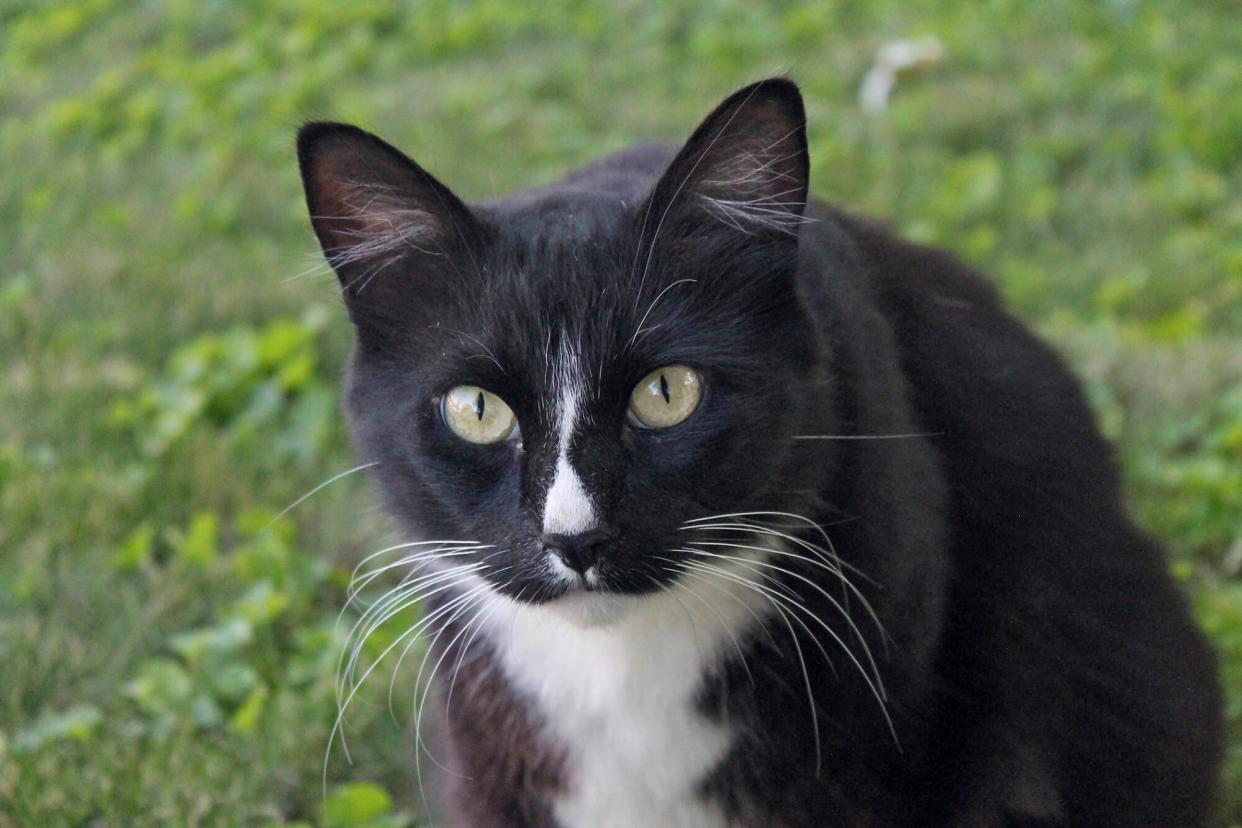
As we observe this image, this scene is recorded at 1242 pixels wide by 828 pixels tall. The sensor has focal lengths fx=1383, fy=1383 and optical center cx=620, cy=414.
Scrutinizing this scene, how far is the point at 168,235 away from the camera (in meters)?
4.52

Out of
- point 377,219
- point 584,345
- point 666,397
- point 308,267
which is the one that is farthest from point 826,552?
point 308,267

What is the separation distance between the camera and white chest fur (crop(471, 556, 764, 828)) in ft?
6.00

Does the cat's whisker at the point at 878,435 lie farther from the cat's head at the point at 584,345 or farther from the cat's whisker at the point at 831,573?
the cat's whisker at the point at 831,573

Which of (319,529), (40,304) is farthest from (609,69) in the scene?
(319,529)

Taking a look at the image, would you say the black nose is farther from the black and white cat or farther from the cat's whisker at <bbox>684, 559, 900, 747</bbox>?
the cat's whisker at <bbox>684, 559, 900, 747</bbox>

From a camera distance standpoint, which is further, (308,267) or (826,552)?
(308,267)

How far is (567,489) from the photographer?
1.62 meters

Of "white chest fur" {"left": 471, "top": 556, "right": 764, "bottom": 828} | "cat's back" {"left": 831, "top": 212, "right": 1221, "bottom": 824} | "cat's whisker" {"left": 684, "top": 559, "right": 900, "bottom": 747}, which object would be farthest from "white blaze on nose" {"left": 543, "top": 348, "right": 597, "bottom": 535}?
"cat's back" {"left": 831, "top": 212, "right": 1221, "bottom": 824}

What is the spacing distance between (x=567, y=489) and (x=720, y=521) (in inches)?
8.8

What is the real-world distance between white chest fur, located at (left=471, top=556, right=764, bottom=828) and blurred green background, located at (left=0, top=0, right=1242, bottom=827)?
586 mm

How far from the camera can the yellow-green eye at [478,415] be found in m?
1.72

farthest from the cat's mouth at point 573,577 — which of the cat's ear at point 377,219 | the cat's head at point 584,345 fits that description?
the cat's ear at point 377,219

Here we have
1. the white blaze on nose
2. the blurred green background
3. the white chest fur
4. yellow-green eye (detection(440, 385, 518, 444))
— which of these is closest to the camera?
the white blaze on nose

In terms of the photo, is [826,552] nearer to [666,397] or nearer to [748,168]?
[666,397]
